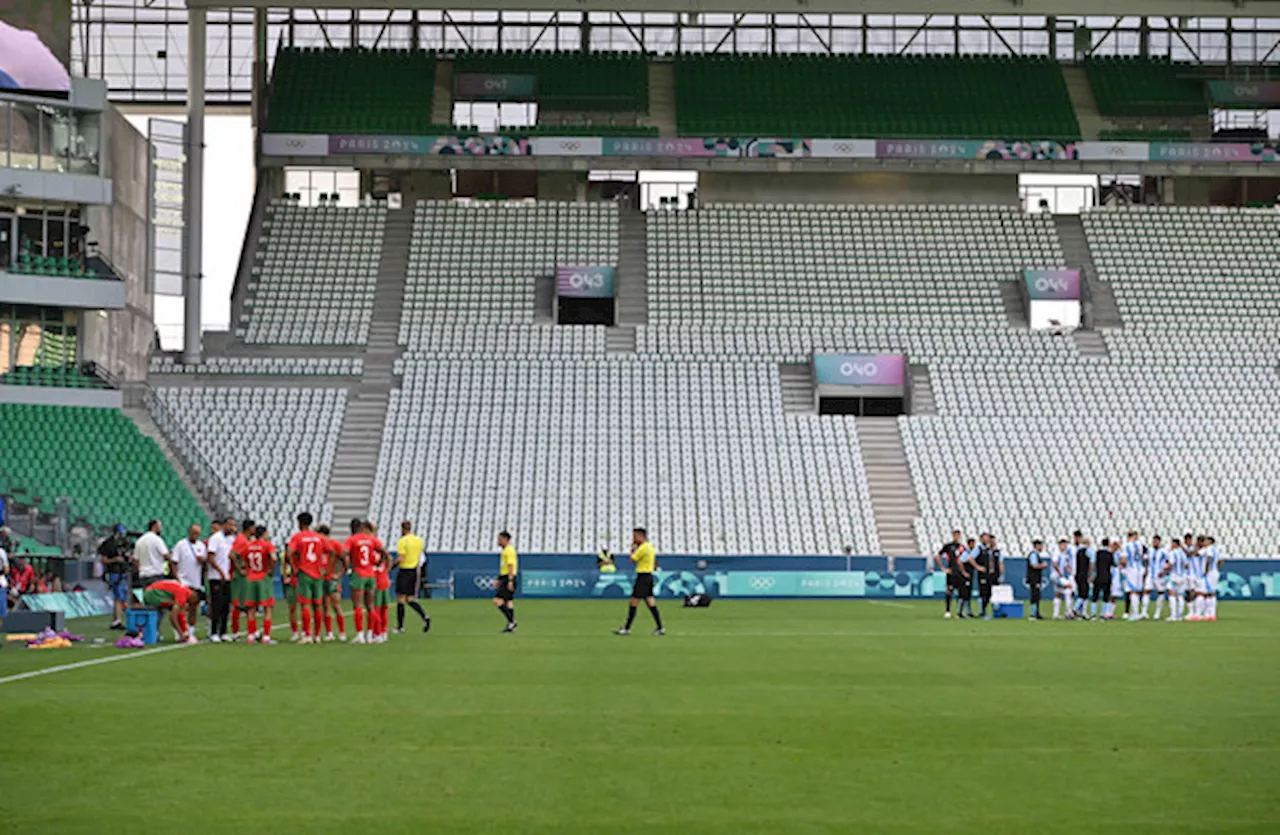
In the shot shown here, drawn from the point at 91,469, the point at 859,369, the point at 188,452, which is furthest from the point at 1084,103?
the point at 91,469

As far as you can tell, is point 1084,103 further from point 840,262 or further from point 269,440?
point 269,440

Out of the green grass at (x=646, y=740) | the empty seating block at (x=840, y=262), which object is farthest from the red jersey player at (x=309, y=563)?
the empty seating block at (x=840, y=262)

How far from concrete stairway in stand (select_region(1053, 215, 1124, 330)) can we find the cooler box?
1587 inches

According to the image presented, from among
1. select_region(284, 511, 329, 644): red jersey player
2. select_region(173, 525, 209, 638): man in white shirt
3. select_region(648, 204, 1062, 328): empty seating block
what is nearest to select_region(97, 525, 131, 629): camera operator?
select_region(173, 525, 209, 638): man in white shirt

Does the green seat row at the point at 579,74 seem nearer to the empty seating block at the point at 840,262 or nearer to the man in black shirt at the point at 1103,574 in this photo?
the empty seating block at the point at 840,262

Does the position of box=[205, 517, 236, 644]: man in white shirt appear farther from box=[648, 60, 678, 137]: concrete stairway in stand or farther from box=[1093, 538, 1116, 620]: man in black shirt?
box=[648, 60, 678, 137]: concrete stairway in stand

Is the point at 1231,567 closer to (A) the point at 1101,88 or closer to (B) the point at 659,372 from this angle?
(B) the point at 659,372

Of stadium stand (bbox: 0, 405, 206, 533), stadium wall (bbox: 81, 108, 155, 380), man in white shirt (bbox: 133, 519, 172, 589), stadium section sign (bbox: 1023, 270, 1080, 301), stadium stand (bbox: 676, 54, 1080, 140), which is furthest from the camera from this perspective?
stadium stand (bbox: 676, 54, 1080, 140)

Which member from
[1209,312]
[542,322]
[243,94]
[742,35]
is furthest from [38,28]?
[1209,312]

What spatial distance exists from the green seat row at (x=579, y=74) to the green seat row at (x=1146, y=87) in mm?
16120

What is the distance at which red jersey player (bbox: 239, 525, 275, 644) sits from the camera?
25.3 m

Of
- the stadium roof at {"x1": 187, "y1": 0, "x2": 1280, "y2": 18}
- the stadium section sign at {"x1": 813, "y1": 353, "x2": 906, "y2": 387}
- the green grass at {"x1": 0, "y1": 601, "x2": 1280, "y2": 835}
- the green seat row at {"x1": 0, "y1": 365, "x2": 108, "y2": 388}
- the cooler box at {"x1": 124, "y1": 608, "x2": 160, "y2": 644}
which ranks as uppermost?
the stadium roof at {"x1": 187, "y1": 0, "x2": 1280, "y2": 18}

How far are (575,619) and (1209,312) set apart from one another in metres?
32.2

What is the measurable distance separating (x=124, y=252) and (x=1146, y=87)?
3519 cm
